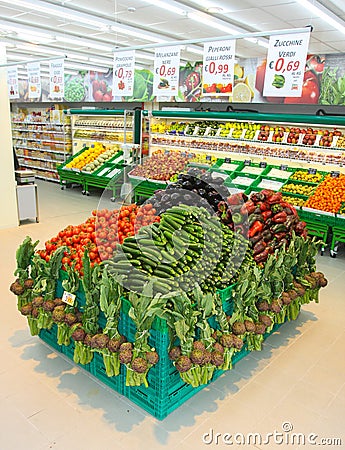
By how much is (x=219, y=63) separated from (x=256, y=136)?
7.23 ft

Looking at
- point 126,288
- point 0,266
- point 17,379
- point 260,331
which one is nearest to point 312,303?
point 260,331

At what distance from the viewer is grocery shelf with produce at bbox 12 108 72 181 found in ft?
39.4

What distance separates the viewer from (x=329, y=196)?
619cm

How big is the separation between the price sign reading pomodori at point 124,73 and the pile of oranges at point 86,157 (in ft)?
10.8

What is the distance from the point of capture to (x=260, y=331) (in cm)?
300

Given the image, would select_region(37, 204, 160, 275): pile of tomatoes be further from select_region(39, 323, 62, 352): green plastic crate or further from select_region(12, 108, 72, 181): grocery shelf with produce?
select_region(12, 108, 72, 181): grocery shelf with produce

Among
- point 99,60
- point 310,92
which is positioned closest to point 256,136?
point 310,92

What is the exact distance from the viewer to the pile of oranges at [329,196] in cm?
599

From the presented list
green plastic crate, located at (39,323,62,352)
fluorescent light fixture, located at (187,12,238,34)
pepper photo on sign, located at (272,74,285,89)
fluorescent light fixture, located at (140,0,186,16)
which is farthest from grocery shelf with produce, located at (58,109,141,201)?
green plastic crate, located at (39,323,62,352)

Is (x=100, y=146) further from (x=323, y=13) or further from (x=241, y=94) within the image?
(x=323, y=13)

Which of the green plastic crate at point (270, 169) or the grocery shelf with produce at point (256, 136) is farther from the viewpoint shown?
the green plastic crate at point (270, 169)

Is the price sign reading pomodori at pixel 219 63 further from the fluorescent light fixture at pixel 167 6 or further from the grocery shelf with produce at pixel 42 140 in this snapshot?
the grocery shelf with produce at pixel 42 140

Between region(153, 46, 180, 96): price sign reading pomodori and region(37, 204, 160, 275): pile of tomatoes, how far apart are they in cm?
400

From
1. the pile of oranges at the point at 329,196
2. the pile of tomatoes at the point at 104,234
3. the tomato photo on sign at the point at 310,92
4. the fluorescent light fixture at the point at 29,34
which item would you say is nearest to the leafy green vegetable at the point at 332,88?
the tomato photo on sign at the point at 310,92
